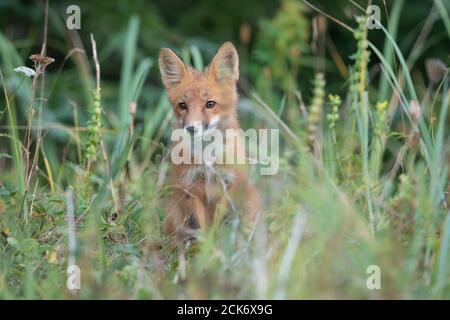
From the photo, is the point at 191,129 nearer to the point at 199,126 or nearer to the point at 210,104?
the point at 199,126

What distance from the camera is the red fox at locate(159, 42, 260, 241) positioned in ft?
14.6

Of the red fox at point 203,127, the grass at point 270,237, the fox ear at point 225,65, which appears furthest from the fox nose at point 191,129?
the fox ear at point 225,65

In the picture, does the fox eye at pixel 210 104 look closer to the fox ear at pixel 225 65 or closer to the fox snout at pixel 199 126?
the fox snout at pixel 199 126

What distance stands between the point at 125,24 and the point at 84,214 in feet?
15.9

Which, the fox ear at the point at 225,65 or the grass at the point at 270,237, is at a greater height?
the fox ear at the point at 225,65

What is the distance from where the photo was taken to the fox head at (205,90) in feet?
15.3

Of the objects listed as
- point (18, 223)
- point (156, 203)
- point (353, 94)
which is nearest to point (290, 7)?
point (353, 94)

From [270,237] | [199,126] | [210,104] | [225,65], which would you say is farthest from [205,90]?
[270,237]

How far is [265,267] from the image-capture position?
10.4ft

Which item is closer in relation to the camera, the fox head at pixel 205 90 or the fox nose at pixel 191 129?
the fox nose at pixel 191 129

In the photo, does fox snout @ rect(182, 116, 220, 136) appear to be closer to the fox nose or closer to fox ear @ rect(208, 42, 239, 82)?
the fox nose

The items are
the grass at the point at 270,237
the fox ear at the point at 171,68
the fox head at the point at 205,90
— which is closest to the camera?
the grass at the point at 270,237

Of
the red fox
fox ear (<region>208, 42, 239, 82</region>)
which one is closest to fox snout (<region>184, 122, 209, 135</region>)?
the red fox

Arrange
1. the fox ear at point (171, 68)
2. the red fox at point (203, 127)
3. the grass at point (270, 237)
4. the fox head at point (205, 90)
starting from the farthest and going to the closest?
the fox ear at point (171, 68)
the fox head at point (205, 90)
the red fox at point (203, 127)
the grass at point (270, 237)
